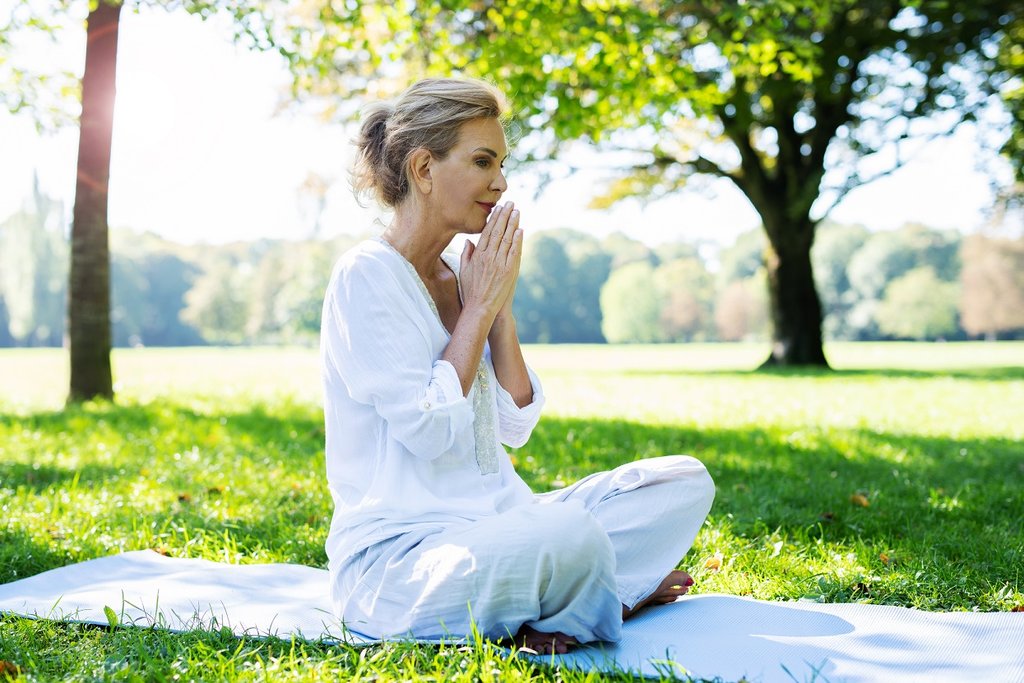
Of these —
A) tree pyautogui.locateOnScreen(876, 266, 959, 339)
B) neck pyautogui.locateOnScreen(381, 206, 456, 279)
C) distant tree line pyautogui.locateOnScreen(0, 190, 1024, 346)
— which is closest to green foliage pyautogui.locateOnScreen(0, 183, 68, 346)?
distant tree line pyautogui.locateOnScreen(0, 190, 1024, 346)

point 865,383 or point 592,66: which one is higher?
point 592,66

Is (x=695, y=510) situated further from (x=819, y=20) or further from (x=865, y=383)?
(x=865, y=383)

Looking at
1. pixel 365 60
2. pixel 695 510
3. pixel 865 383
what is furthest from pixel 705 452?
pixel 365 60

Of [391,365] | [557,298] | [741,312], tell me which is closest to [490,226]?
[391,365]

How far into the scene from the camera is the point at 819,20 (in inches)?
416

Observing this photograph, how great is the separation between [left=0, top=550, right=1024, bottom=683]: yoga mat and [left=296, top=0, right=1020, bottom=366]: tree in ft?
21.3

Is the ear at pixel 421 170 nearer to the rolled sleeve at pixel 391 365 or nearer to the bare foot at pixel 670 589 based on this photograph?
the rolled sleeve at pixel 391 365

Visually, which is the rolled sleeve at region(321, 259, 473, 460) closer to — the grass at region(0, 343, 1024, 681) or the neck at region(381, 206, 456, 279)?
the neck at region(381, 206, 456, 279)

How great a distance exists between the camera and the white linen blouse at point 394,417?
2742mm

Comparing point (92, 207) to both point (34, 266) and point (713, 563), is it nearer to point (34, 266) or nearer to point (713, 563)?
point (713, 563)

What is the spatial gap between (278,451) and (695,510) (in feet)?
15.6

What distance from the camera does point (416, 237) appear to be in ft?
10.3

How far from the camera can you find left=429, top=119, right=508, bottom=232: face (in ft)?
10.1

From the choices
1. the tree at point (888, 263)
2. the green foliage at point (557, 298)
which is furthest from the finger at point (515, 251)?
the tree at point (888, 263)
